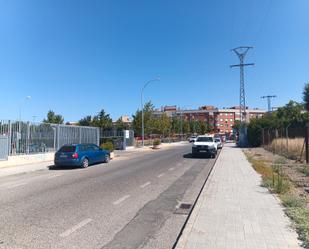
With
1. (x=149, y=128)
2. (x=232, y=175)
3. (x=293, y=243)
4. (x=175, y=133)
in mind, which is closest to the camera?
(x=293, y=243)

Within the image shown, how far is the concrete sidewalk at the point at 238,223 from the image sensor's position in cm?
569

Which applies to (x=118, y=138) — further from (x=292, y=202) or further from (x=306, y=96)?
(x=292, y=202)

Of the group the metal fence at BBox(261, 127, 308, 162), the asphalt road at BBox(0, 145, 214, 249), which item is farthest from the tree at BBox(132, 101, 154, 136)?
the asphalt road at BBox(0, 145, 214, 249)

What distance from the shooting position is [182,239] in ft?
19.2

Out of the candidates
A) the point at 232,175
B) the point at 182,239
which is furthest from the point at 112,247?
the point at 232,175

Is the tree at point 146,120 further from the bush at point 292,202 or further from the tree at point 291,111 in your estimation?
the bush at point 292,202

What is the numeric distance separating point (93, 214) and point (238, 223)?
10.7ft

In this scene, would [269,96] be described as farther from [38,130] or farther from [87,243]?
[87,243]

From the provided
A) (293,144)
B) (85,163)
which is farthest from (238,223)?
(293,144)

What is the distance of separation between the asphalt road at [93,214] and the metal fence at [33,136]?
29.1 ft

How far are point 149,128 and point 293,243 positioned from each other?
58.6 meters

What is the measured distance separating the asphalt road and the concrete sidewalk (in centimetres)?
46

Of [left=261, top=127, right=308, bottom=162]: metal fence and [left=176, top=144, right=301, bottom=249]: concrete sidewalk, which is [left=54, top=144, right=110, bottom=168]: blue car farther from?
[left=261, top=127, right=308, bottom=162]: metal fence

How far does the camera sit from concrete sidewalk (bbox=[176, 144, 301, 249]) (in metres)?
5.69
